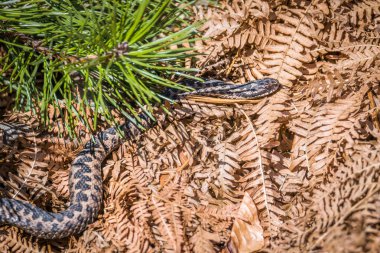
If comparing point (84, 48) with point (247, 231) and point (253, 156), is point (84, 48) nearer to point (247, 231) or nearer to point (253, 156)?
point (253, 156)

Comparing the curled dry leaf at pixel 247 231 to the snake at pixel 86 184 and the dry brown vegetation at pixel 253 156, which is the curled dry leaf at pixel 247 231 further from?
the snake at pixel 86 184

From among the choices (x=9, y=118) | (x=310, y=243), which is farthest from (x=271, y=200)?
(x=9, y=118)

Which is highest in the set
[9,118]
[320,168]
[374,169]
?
[374,169]

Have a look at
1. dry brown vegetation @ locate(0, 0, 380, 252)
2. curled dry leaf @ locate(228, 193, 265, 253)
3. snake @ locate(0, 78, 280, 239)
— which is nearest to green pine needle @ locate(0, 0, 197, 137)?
snake @ locate(0, 78, 280, 239)

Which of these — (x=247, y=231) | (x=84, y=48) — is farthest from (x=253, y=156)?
(x=84, y=48)

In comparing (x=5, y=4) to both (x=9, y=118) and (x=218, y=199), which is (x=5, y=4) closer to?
(x=9, y=118)

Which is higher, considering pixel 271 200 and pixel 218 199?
pixel 271 200

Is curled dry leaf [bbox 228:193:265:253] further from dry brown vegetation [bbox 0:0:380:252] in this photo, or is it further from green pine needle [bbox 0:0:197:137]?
green pine needle [bbox 0:0:197:137]

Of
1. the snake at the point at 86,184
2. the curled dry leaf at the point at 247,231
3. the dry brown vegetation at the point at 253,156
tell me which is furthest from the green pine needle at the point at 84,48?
the curled dry leaf at the point at 247,231
